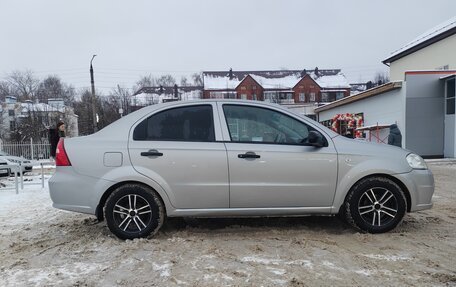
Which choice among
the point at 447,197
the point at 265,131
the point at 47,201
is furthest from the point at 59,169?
the point at 447,197

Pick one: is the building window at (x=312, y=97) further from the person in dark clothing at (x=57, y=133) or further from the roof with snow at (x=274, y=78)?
the person in dark clothing at (x=57, y=133)

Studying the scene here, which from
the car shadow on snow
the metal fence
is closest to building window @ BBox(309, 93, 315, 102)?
the metal fence

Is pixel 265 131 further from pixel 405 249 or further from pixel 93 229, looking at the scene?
pixel 93 229

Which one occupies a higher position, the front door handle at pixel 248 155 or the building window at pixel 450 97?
the building window at pixel 450 97

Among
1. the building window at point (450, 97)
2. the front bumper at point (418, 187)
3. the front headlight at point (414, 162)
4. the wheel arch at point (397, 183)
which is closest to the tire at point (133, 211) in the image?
the wheel arch at point (397, 183)

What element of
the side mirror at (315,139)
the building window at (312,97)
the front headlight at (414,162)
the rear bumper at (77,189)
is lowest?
the rear bumper at (77,189)

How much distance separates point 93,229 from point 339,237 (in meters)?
3.27

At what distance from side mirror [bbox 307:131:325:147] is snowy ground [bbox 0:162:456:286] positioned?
1.13 metres

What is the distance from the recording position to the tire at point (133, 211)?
4613mm

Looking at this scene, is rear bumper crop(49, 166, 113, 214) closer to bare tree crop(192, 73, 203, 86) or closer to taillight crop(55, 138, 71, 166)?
taillight crop(55, 138, 71, 166)

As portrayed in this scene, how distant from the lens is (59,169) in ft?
15.4

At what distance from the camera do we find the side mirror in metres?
4.64

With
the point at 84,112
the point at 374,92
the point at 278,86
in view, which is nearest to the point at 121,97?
the point at 84,112

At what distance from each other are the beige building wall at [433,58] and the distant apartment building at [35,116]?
118ft
